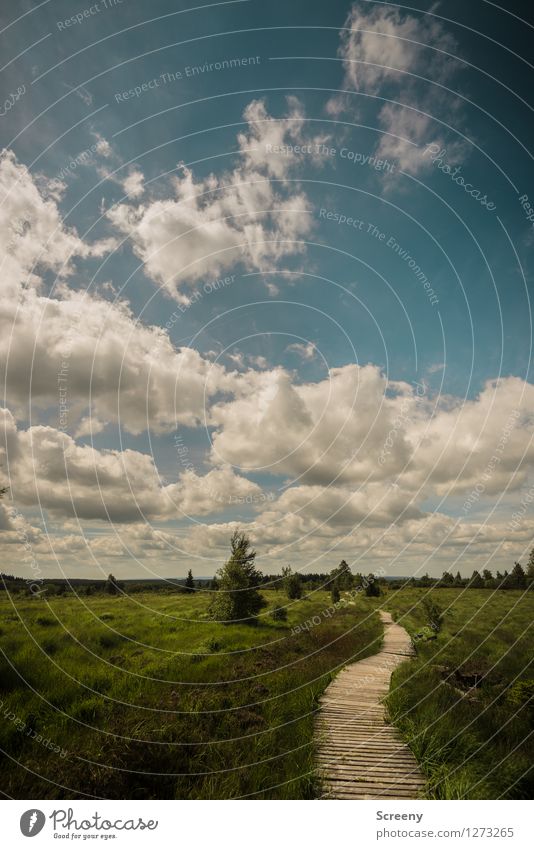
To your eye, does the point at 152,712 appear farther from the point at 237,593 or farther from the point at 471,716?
the point at 237,593

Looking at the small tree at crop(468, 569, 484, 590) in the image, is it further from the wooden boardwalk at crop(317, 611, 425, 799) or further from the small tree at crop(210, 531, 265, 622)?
the wooden boardwalk at crop(317, 611, 425, 799)

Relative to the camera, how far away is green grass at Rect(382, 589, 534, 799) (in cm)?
726

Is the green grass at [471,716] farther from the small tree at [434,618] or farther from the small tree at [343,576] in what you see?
the small tree at [343,576]

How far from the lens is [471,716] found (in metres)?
9.87

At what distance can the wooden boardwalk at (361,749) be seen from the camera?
7.34 m

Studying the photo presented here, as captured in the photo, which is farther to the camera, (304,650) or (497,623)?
(497,623)

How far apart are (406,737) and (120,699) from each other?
7.64 metres

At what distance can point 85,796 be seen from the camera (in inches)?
249

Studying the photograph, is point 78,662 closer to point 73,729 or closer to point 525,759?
point 73,729
